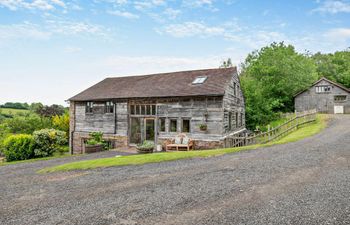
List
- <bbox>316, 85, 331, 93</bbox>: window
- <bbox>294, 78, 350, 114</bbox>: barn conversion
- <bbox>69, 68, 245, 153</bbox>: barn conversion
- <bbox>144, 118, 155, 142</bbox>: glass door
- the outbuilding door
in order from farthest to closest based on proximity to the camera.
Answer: <bbox>316, 85, 331, 93</bbox>: window → the outbuilding door → <bbox>294, 78, 350, 114</bbox>: barn conversion → <bbox>144, 118, 155, 142</bbox>: glass door → <bbox>69, 68, 245, 153</bbox>: barn conversion

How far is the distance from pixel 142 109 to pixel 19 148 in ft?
33.9

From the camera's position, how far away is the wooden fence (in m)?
16.3

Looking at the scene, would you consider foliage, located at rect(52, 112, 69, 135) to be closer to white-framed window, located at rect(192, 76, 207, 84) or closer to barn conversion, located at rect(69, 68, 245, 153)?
barn conversion, located at rect(69, 68, 245, 153)

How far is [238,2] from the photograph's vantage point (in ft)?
60.0

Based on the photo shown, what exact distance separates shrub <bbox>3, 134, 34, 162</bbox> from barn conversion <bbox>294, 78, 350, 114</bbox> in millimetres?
39527

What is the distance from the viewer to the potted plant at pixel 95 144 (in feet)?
58.0

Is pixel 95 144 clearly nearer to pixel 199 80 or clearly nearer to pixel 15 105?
pixel 199 80

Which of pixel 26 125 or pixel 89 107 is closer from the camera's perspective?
pixel 89 107

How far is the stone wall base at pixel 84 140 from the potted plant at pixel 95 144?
60 cm

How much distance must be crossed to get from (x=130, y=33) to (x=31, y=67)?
17.0 metres

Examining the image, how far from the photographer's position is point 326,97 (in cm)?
3431

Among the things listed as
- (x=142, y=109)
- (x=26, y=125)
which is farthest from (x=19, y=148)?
(x=26, y=125)

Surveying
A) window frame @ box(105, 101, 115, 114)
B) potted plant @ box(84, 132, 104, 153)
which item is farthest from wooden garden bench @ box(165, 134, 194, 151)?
window frame @ box(105, 101, 115, 114)

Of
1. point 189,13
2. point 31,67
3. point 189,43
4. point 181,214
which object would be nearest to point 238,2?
point 189,13
